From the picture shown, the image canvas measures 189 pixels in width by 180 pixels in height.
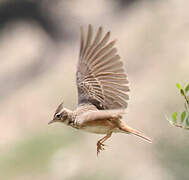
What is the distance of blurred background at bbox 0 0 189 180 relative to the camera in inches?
357

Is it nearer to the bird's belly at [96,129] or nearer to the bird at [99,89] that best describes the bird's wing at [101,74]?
the bird at [99,89]

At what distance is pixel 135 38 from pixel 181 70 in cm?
226

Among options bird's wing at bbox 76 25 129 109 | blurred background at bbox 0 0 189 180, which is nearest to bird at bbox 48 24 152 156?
bird's wing at bbox 76 25 129 109

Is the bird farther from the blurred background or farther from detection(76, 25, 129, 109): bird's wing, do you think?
the blurred background

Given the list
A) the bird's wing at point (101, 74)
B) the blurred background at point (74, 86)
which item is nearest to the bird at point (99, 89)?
the bird's wing at point (101, 74)

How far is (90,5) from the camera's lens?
50.5 feet

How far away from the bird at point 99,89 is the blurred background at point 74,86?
132 inches

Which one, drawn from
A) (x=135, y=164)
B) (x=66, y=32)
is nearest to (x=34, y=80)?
(x=66, y=32)

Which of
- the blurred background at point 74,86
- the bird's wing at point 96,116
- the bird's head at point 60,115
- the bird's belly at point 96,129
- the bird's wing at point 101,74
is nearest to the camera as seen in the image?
the bird's wing at point 96,116

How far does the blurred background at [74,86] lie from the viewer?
9.08 meters

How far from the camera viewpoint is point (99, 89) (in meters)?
4.39

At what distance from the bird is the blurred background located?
3.34 metres

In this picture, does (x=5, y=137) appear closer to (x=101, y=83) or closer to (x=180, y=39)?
(x=180, y=39)

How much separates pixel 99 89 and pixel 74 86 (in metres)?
7.25
